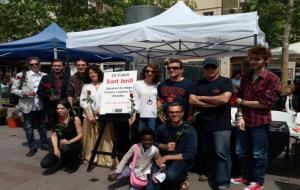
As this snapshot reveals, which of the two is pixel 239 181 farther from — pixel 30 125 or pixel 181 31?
pixel 30 125

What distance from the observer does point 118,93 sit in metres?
5.05

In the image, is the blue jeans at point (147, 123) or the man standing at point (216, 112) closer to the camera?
the man standing at point (216, 112)

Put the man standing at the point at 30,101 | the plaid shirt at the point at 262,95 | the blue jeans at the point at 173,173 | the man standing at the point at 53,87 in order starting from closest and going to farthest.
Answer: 1. the plaid shirt at the point at 262,95
2. the blue jeans at the point at 173,173
3. the man standing at the point at 53,87
4. the man standing at the point at 30,101

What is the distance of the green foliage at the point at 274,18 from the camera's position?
1566cm

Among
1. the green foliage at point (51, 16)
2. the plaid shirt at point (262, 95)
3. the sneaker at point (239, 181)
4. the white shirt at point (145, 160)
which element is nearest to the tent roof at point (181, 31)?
the plaid shirt at point (262, 95)

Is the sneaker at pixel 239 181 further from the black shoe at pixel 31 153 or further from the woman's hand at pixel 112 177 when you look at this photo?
the black shoe at pixel 31 153

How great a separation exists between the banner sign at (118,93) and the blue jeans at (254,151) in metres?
1.68

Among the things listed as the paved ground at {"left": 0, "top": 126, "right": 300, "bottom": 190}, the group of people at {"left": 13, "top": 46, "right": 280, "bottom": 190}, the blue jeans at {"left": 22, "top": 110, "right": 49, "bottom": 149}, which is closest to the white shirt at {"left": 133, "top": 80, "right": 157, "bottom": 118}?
the group of people at {"left": 13, "top": 46, "right": 280, "bottom": 190}

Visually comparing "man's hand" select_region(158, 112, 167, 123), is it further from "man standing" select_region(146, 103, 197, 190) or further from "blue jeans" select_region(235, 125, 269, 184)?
"blue jeans" select_region(235, 125, 269, 184)

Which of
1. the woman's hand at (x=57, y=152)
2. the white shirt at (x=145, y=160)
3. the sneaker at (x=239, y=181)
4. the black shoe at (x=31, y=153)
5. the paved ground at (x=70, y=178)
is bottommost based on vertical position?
the paved ground at (x=70, y=178)

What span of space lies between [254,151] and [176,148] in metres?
0.95

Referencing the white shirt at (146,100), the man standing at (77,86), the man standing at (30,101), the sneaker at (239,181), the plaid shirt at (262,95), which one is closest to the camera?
the plaid shirt at (262,95)

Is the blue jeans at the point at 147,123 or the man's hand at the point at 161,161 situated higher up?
the blue jeans at the point at 147,123

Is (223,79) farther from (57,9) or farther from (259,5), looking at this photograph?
(57,9)
